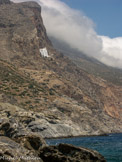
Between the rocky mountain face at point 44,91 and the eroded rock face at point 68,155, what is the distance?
22.4 m

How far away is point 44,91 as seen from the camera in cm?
11244

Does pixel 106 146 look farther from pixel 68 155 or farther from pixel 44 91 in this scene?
pixel 44 91

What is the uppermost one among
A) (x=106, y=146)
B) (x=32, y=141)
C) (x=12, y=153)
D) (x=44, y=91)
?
(x=12, y=153)

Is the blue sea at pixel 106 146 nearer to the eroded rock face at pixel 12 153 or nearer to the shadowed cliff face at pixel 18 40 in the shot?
the eroded rock face at pixel 12 153

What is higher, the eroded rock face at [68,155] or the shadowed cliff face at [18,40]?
the shadowed cliff face at [18,40]

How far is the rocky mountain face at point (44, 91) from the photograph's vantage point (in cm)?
8331

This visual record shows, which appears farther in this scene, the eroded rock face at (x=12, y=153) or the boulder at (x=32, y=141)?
the boulder at (x=32, y=141)

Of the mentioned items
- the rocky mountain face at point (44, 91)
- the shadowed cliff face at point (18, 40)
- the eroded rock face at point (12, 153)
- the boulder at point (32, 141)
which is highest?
the shadowed cliff face at point (18, 40)

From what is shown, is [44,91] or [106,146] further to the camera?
[44,91]

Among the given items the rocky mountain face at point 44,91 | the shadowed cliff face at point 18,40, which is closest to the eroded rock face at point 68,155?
the rocky mountain face at point 44,91

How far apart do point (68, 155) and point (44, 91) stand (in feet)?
317

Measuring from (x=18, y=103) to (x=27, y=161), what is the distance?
274 feet

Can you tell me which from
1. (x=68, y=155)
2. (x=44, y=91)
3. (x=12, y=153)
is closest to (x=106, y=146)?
(x=68, y=155)

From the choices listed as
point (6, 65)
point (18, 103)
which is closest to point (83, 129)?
point (18, 103)
